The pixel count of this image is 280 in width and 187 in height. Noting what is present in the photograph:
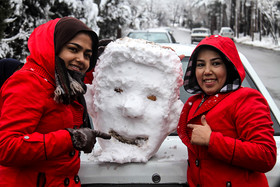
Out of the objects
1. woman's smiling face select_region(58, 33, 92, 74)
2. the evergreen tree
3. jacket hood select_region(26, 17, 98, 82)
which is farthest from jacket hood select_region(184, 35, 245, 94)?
the evergreen tree

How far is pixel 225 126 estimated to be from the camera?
1.73 meters

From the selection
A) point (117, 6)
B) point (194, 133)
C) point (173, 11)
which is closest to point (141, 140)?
point (194, 133)

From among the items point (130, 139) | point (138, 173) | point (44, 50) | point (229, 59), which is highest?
point (44, 50)

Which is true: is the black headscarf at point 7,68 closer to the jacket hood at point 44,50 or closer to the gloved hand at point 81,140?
the jacket hood at point 44,50

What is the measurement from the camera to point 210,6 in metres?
52.7

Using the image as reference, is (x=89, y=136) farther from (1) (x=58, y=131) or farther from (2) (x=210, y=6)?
(2) (x=210, y=6)

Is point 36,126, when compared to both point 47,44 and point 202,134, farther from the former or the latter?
point 202,134

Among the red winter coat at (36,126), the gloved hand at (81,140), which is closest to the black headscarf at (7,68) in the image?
the red winter coat at (36,126)

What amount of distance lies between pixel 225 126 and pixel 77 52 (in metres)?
1.03

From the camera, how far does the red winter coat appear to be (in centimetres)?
155

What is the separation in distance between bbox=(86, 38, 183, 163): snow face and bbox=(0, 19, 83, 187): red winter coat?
0.31m

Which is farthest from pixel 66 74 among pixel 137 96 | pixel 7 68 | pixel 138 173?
pixel 7 68

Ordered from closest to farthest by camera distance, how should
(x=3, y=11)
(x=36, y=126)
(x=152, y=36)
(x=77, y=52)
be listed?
1. (x=36, y=126)
2. (x=77, y=52)
3. (x=3, y=11)
4. (x=152, y=36)

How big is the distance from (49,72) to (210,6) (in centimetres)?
5480
